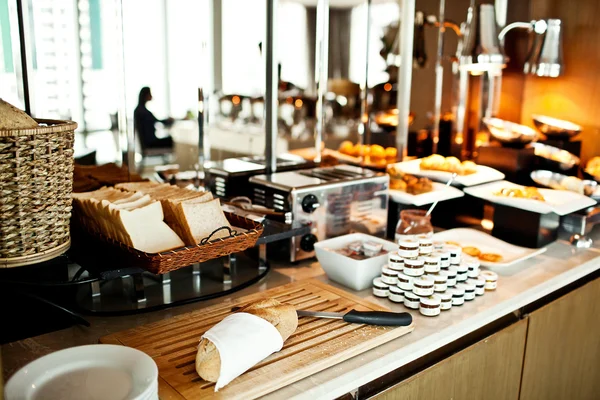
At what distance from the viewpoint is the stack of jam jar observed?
48.6 inches

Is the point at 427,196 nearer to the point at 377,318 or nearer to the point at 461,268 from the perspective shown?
the point at 461,268

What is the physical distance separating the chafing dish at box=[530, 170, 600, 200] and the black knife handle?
102 centimetres

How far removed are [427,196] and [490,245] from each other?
22 cm

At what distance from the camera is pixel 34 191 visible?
0.97 meters

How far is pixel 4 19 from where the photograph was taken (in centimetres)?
138

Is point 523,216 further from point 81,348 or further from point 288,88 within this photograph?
point 81,348

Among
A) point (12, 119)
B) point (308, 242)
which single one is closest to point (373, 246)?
point (308, 242)

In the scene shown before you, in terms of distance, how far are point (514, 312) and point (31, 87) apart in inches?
49.7

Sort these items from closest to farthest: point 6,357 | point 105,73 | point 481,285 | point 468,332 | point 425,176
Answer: point 6,357
point 468,332
point 481,285
point 105,73
point 425,176

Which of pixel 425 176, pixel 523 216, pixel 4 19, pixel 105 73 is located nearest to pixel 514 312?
pixel 523 216

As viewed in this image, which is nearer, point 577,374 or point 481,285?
point 481,285

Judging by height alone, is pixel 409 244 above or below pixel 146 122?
below

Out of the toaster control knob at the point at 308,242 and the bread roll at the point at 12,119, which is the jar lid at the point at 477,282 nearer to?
the toaster control knob at the point at 308,242

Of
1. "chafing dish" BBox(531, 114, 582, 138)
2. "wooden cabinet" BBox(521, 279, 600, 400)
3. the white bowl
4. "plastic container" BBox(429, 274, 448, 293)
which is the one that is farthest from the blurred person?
"chafing dish" BBox(531, 114, 582, 138)
